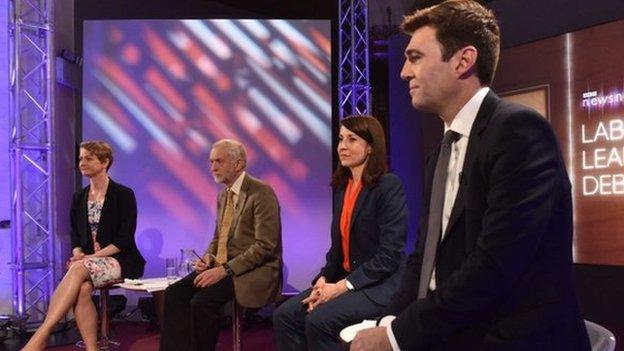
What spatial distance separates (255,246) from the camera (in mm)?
3764

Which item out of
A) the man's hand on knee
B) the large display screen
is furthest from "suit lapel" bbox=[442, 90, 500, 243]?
the large display screen

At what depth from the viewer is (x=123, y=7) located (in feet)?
26.2

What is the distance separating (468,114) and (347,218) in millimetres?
1853

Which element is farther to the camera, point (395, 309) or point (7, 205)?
point (7, 205)

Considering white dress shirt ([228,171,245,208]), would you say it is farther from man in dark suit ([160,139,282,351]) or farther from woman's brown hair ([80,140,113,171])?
woman's brown hair ([80,140,113,171])

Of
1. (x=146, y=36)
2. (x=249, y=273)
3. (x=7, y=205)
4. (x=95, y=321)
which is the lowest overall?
(x=95, y=321)

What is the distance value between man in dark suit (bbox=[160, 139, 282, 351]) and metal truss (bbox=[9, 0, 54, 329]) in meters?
2.23

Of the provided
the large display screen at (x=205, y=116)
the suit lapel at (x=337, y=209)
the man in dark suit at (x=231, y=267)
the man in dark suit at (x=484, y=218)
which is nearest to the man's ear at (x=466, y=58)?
the man in dark suit at (x=484, y=218)

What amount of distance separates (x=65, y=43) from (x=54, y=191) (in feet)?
5.46

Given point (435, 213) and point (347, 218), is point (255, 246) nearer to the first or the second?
point (347, 218)

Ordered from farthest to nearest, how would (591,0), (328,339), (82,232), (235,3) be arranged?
1. (235,3)
2. (591,0)
3. (82,232)
4. (328,339)

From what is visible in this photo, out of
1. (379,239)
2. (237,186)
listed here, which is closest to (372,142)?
(379,239)

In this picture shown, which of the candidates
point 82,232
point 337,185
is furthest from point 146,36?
point 337,185

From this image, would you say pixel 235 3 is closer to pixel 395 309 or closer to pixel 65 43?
pixel 65 43
